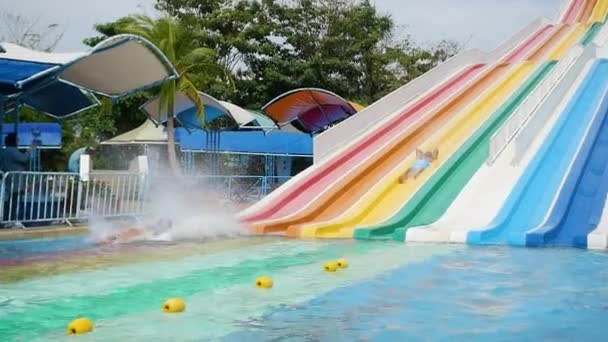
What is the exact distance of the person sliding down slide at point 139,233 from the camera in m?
10.9

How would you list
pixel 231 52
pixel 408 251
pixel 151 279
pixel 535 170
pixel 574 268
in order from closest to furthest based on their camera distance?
pixel 151 279 → pixel 574 268 → pixel 408 251 → pixel 535 170 → pixel 231 52

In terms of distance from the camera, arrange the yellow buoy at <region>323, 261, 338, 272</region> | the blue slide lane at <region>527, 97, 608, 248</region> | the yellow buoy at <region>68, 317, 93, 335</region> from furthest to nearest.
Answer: the blue slide lane at <region>527, 97, 608, 248</region> < the yellow buoy at <region>323, 261, 338, 272</region> < the yellow buoy at <region>68, 317, 93, 335</region>

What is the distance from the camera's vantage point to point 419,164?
583 inches

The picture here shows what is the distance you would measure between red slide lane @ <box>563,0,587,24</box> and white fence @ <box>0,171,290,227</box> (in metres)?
21.9

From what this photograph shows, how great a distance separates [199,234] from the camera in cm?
1195

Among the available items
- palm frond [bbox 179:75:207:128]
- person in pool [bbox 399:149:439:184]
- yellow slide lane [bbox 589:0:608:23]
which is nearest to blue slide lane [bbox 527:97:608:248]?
person in pool [bbox 399:149:439:184]

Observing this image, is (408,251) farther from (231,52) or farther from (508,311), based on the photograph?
(231,52)

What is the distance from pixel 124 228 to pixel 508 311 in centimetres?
719

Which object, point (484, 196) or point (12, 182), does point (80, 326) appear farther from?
point (484, 196)

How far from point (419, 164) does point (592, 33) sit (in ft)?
49.1

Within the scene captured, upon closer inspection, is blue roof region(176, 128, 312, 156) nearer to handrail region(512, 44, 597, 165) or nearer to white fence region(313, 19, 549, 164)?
white fence region(313, 19, 549, 164)

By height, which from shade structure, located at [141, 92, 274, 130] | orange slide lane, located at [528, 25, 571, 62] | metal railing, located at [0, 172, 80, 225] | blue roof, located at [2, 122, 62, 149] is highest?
orange slide lane, located at [528, 25, 571, 62]

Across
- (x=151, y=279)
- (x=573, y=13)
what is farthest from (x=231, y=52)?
(x=151, y=279)

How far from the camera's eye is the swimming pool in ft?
17.7
